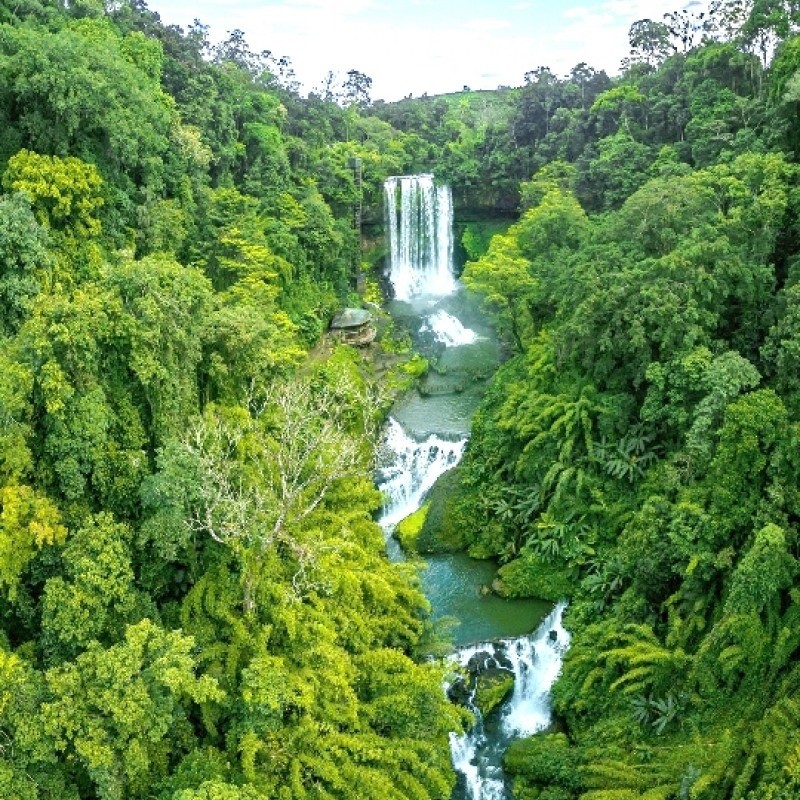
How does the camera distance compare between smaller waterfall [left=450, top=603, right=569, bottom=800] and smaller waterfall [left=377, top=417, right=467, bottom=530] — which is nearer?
smaller waterfall [left=450, top=603, right=569, bottom=800]

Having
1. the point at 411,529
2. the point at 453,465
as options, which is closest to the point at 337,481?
the point at 411,529

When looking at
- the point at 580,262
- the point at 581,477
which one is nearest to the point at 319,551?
the point at 581,477

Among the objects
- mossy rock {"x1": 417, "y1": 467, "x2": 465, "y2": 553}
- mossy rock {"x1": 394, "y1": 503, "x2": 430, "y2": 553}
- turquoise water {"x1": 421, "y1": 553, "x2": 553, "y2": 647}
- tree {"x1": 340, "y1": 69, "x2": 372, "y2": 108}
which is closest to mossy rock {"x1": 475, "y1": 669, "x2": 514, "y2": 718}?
turquoise water {"x1": 421, "y1": 553, "x2": 553, "y2": 647}

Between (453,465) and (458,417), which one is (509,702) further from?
(458,417)

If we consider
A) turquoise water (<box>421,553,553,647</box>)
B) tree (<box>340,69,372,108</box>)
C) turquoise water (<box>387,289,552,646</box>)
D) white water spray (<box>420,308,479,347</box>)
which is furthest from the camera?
tree (<box>340,69,372,108</box>)

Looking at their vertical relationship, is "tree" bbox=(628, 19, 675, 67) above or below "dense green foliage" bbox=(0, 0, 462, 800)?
above

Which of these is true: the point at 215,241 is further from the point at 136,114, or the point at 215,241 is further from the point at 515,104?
the point at 515,104

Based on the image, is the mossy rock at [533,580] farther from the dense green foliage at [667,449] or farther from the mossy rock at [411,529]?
the mossy rock at [411,529]

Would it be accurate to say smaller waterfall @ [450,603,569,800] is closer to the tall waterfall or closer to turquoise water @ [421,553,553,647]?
turquoise water @ [421,553,553,647]
